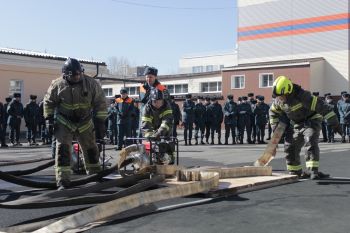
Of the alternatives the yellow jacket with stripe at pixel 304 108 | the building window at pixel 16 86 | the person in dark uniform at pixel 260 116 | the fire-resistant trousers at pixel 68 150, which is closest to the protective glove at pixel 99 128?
the fire-resistant trousers at pixel 68 150

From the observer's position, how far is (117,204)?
545 cm

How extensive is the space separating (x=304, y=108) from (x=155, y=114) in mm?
2700

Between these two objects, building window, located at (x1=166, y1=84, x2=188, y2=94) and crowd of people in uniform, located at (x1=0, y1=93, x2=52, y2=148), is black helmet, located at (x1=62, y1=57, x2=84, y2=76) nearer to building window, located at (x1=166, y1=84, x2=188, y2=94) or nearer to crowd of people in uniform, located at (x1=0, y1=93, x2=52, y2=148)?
crowd of people in uniform, located at (x1=0, y1=93, x2=52, y2=148)

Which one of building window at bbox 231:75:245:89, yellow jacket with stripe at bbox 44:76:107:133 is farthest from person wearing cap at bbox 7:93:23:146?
building window at bbox 231:75:245:89

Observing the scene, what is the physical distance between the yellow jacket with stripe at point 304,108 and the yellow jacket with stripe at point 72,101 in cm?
336

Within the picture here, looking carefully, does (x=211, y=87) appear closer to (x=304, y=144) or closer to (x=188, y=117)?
(x=188, y=117)

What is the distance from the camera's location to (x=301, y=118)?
28.5ft

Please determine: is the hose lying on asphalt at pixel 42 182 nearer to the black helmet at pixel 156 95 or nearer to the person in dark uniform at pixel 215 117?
the black helmet at pixel 156 95

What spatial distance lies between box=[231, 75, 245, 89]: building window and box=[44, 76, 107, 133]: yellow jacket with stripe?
104ft

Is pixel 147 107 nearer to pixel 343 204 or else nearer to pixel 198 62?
pixel 343 204

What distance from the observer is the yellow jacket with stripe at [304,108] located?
8453 mm

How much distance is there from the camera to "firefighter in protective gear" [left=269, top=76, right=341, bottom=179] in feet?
27.7

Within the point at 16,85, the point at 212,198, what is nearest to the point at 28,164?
the point at 212,198

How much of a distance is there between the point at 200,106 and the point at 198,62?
192ft
